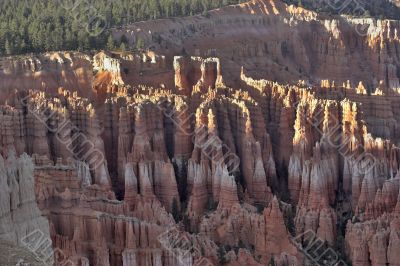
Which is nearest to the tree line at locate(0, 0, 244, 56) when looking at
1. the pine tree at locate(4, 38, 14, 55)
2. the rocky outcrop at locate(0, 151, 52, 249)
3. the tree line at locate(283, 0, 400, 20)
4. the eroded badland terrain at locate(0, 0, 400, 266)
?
the pine tree at locate(4, 38, 14, 55)

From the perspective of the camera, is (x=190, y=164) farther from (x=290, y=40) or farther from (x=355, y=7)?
(x=355, y=7)

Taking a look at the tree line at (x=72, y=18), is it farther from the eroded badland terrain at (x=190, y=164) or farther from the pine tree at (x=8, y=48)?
the eroded badland terrain at (x=190, y=164)

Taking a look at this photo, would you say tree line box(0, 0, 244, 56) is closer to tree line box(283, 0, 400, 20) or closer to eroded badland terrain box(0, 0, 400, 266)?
eroded badland terrain box(0, 0, 400, 266)

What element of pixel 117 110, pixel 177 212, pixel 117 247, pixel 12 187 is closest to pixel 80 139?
pixel 117 110

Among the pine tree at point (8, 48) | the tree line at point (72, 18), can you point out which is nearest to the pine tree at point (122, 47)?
the tree line at point (72, 18)

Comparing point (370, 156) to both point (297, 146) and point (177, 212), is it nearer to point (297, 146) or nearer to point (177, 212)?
point (297, 146)

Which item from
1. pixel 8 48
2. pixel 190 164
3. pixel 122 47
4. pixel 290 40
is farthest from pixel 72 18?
pixel 190 164
